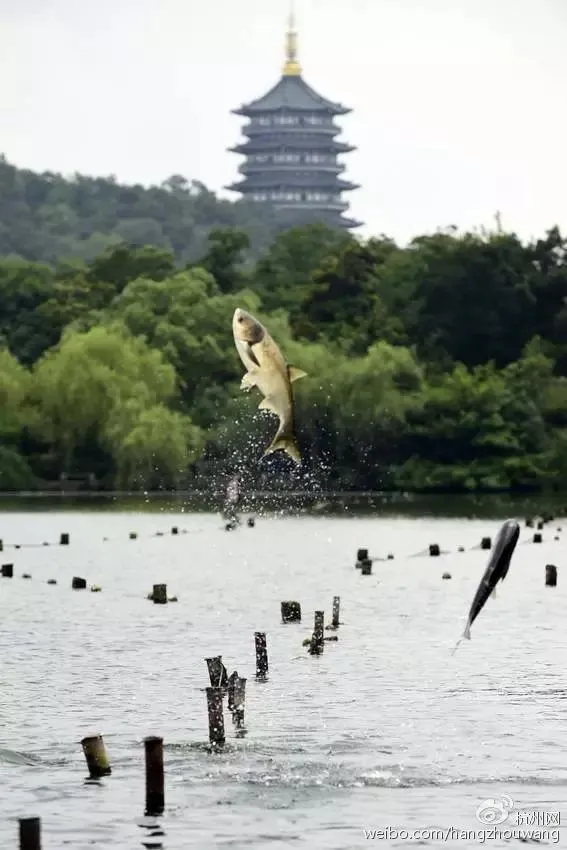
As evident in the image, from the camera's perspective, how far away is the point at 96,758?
95.7 ft

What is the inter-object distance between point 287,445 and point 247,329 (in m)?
1.44

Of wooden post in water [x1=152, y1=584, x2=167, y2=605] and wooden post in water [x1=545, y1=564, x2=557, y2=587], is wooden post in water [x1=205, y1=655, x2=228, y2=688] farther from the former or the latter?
wooden post in water [x1=545, y1=564, x2=557, y2=587]

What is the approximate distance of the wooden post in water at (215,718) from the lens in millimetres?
30031

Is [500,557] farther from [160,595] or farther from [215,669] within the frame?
[160,595]

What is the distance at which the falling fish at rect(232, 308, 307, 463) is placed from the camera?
2662 cm

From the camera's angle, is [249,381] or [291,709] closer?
[249,381]

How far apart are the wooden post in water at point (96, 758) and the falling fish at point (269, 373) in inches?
165

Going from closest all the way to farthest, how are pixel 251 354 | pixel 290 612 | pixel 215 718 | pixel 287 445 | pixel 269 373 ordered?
pixel 251 354 < pixel 287 445 < pixel 269 373 < pixel 215 718 < pixel 290 612

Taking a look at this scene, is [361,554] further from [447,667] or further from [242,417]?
[242,417]

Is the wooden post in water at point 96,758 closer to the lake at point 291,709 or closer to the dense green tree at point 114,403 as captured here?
the lake at point 291,709

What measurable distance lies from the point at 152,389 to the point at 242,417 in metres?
4.53

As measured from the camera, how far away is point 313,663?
4128 centimetres

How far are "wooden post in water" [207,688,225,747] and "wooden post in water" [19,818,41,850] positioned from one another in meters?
7.07

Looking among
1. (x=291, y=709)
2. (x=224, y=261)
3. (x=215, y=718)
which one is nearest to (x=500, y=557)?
(x=215, y=718)
